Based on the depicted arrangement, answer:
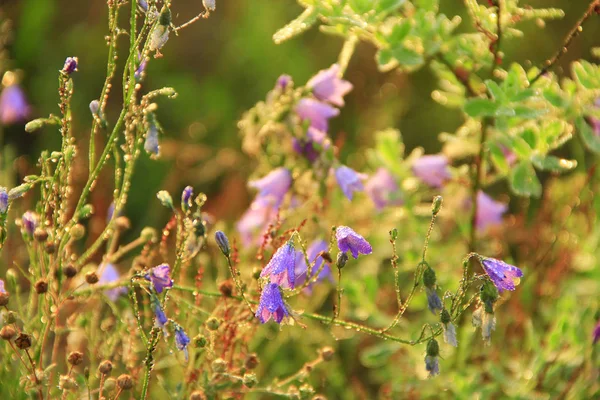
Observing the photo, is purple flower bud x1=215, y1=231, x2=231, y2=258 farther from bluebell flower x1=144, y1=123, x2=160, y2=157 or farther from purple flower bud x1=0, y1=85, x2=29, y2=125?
purple flower bud x1=0, y1=85, x2=29, y2=125

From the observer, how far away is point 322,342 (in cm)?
187

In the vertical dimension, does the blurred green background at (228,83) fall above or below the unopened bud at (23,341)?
below

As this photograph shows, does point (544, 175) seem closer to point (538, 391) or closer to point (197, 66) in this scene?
point (538, 391)

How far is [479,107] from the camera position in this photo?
4.10 feet

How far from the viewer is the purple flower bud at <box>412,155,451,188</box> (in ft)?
5.52

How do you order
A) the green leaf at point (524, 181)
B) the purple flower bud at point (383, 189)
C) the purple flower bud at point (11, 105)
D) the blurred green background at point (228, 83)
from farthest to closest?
the blurred green background at point (228, 83), the purple flower bud at point (11, 105), the purple flower bud at point (383, 189), the green leaf at point (524, 181)

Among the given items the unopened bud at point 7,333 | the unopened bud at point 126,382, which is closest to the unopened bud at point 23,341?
the unopened bud at point 7,333

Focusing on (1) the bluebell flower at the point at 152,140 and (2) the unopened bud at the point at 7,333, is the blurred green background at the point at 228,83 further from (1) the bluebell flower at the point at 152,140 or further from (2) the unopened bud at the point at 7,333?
(2) the unopened bud at the point at 7,333

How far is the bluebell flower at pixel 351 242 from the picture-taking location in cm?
94

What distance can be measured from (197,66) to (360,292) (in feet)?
6.64

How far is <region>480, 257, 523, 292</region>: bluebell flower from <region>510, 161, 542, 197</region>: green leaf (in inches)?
16.8

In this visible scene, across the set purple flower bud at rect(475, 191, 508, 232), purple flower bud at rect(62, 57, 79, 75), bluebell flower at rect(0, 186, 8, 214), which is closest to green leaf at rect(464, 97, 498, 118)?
purple flower bud at rect(475, 191, 508, 232)

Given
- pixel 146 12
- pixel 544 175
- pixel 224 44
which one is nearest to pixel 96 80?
pixel 224 44

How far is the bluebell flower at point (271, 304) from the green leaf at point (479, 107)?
51cm
